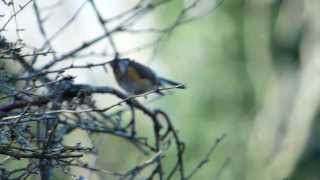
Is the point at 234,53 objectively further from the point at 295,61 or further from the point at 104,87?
the point at 104,87

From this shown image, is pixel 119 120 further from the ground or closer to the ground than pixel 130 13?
closer to the ground

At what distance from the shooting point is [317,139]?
39.9 feet

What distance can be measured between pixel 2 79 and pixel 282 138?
31.4 ft

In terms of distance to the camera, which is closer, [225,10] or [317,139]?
[317,139]

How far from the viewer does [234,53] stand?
42.3 feet

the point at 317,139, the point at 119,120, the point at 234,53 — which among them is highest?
the point at 119,120

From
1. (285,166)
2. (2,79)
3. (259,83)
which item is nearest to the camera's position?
(2,79)

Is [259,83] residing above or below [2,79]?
below

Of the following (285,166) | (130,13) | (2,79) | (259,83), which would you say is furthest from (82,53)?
(259,83)

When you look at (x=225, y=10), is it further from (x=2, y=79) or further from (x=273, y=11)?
(x=2, y=79)

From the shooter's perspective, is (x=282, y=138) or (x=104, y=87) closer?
(x=104, y=87)

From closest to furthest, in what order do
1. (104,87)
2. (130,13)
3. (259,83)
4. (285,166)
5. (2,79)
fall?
(2,79)
(104,87)
(130,13)
(285,166)
(259,83)

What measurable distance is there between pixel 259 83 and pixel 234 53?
0.62 metres

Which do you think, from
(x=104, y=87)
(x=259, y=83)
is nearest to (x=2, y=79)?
(x=104, y=87)
